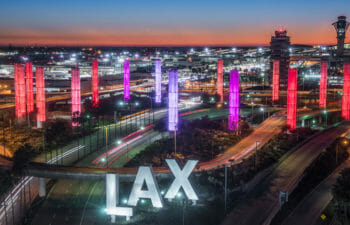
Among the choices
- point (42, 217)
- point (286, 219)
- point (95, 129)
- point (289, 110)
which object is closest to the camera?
point (286, 219)

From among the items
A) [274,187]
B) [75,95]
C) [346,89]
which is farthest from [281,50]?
[274,187]

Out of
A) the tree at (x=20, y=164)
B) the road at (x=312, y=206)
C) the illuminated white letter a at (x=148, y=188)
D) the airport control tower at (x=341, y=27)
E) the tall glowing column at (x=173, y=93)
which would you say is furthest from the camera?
the airport control tower at (x=341, y=27)

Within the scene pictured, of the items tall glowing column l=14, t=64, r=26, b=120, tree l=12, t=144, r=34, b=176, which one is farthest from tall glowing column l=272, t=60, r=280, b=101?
tree l=12, t=144, r=34, b=176

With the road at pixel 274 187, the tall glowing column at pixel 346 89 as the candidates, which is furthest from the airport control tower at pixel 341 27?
the road at pixel 274 187

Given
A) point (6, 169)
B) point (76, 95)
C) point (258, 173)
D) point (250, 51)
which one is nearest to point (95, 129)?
point (76, 95)

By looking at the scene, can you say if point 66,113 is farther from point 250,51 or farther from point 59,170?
point 250,51

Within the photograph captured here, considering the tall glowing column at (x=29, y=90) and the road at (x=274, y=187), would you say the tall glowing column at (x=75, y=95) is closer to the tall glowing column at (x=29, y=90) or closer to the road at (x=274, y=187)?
the tall glowing column at (x=29, y=90)
